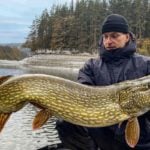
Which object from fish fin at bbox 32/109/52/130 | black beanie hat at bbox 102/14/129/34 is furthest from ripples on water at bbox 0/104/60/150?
fish fin at bbox 32/109/52/130

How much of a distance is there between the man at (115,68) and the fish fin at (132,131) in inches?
16.1

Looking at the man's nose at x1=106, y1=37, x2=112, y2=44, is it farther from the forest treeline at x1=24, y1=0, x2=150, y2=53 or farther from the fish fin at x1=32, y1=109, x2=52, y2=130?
the forest treeline at x1=24, y1=0, x2=150, y2=53

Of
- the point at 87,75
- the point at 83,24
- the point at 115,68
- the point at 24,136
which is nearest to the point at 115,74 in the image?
the point at 115,68

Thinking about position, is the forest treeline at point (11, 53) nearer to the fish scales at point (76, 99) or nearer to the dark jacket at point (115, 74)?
the dark jacket at point (115, 74)

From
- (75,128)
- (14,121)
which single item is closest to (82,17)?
(14,121)

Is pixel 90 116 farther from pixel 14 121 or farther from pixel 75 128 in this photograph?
pixel 14 121

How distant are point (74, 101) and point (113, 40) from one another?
35.0 inches

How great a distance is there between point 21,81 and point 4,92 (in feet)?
0.59

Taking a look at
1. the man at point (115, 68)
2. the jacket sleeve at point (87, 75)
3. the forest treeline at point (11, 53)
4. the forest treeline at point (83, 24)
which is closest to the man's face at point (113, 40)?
the man at point (115, 68)

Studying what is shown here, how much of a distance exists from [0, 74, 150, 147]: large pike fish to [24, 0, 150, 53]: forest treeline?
6477 centimetres

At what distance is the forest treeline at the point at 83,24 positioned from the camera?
73750 mm

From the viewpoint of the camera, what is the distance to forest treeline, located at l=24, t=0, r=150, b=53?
242 feet

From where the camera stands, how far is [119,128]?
4895mm

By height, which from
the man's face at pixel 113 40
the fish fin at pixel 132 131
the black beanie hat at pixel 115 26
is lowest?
the fish fin at pixel 132 131
